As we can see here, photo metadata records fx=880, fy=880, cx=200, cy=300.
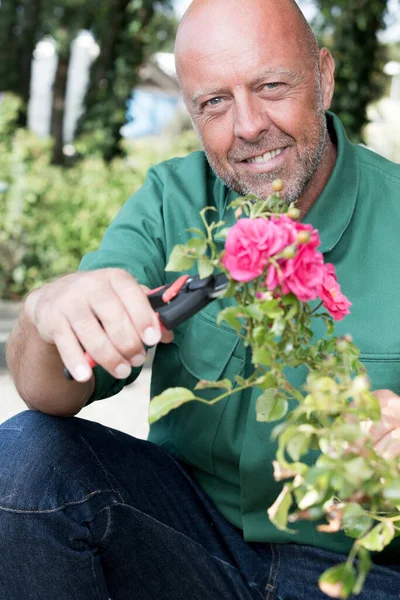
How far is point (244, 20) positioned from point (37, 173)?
602cm

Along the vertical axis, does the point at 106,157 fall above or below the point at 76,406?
below

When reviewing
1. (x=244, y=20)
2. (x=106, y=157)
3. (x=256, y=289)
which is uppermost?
(x=244, y=20)

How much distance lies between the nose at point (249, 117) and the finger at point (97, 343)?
844mm

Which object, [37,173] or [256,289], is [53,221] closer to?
[37,173]

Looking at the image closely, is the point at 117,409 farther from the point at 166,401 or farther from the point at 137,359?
the point at 166,401

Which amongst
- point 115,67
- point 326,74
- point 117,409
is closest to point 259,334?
point 326,74

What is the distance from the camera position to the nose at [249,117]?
217cm

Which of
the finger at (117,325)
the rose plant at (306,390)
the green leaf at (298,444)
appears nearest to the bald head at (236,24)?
the rose plant at (306,390)

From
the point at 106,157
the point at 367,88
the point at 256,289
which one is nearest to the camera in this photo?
the point at 256,289

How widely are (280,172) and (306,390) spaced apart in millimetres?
1016

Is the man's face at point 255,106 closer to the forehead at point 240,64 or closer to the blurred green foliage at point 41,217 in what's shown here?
the forehead at point 240,64

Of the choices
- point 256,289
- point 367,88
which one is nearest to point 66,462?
point 256,289

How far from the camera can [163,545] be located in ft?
6.57

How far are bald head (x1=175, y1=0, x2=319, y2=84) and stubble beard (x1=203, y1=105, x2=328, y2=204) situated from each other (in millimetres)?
218
